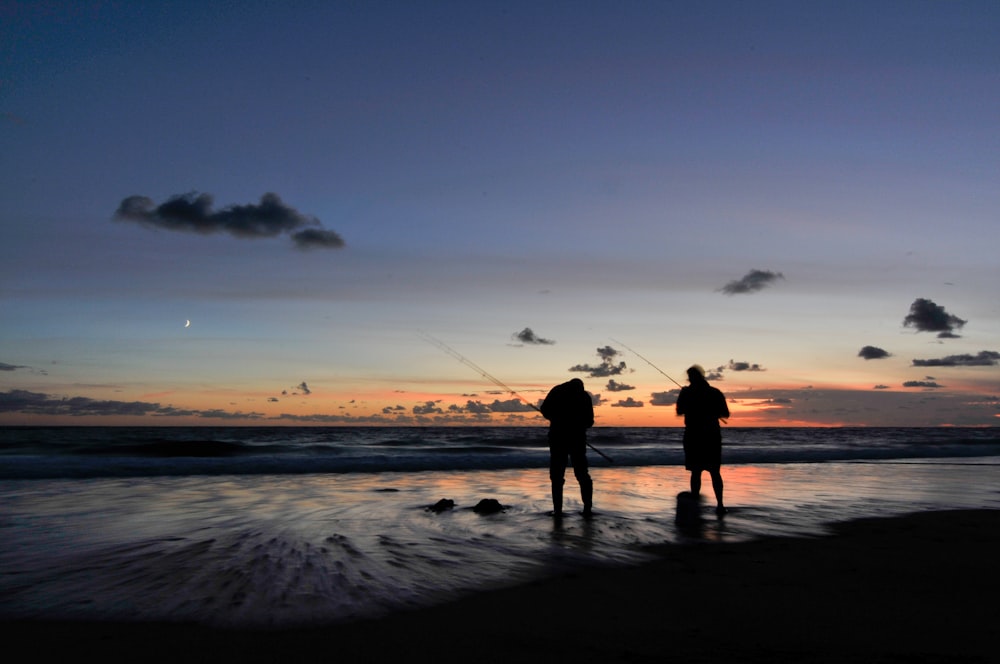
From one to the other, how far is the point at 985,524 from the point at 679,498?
4053 millimetres

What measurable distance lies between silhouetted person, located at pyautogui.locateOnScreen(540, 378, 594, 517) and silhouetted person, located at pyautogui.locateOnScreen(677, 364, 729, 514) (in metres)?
1.68

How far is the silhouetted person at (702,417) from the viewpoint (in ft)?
30.6

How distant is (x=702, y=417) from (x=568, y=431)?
2168mm

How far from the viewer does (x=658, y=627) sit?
12.1ft

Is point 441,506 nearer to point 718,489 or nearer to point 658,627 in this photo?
point 718,489

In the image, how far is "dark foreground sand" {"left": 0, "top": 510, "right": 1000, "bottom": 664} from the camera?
128 inches

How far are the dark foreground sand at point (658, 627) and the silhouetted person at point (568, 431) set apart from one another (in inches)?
121

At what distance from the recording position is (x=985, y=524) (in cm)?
793

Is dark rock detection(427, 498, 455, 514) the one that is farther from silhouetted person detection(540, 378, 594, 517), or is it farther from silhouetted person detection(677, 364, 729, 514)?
silhouetted person detection(677, 364, 729, 514)

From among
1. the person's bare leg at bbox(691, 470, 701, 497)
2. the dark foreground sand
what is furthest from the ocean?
the dark foreground sand


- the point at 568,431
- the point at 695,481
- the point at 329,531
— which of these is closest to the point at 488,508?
the point at 568,431

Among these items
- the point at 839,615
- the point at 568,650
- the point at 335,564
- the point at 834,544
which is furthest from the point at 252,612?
the point at 834,544

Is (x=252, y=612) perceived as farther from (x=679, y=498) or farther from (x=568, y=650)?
(x=679, y=498)

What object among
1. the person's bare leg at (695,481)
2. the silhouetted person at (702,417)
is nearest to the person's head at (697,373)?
the silhouetted person at (702,417)
